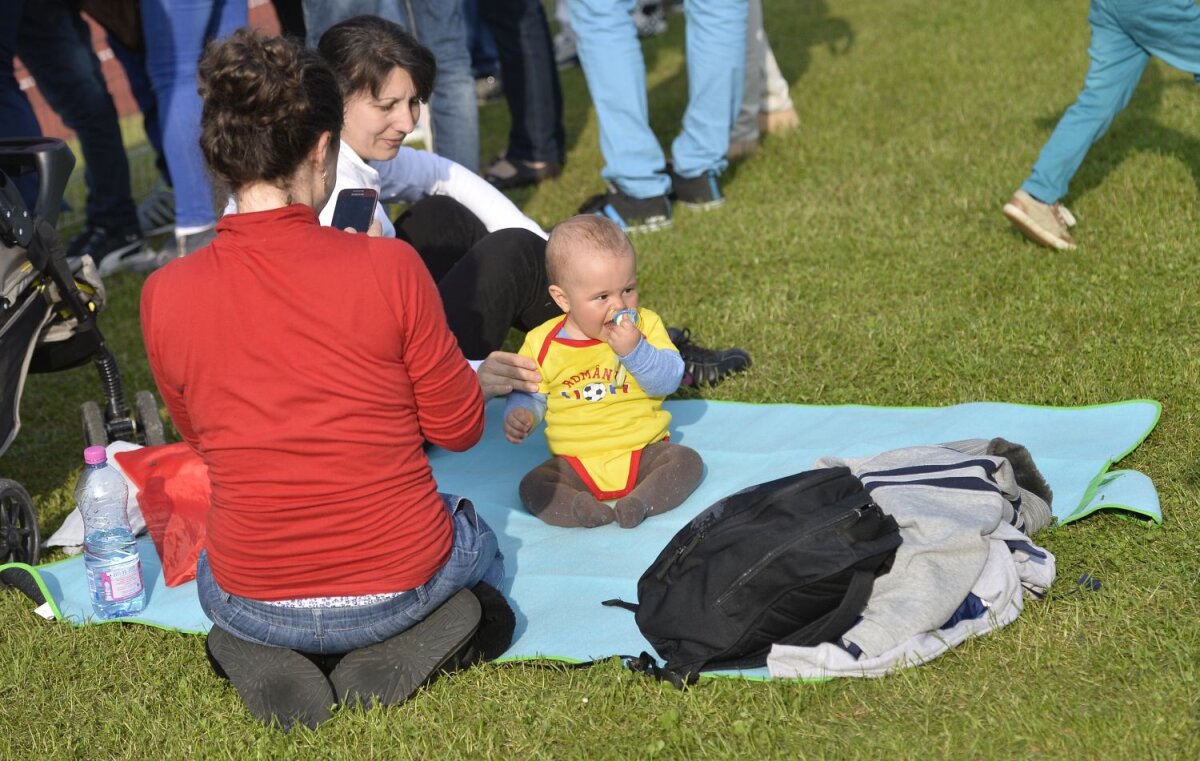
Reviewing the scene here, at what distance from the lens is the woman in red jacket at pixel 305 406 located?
2777 mm

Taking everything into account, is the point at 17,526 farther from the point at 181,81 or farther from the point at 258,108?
the point at 181,81

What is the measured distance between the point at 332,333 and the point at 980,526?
60.7 inches

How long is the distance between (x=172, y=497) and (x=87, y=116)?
3845mm

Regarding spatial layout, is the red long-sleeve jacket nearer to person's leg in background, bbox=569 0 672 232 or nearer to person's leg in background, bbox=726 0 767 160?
person's leg in background, bbox=569 0 672 232

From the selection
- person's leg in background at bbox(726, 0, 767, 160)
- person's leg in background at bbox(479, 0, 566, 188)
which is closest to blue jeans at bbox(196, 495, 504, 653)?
person's leg in background at bbox(726, 0, 767, 160)

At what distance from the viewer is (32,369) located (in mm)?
4375

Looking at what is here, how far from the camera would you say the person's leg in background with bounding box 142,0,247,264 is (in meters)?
5.59

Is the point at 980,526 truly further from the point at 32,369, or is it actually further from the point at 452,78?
the point at 452,78

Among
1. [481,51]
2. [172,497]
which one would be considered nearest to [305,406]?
[172,497]

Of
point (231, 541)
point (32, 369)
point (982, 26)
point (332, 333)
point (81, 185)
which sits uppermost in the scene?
point (332, 333)

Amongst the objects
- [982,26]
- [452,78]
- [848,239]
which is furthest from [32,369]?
[982,26]

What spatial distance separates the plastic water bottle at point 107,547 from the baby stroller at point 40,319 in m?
0.33

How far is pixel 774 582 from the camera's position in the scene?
297 cm

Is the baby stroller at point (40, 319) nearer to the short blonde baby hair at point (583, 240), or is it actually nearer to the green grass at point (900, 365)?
the green grass at point (900, 365)
